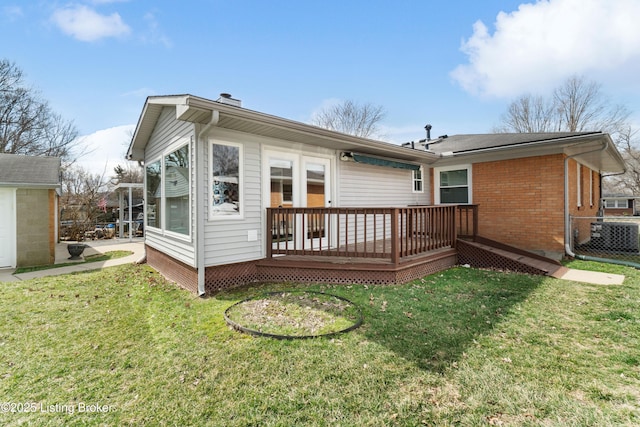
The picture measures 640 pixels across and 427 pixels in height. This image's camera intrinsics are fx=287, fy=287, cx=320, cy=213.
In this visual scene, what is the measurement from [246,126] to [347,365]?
3.96 m

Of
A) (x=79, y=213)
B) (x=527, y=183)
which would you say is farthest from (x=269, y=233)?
(x=79, y=213)

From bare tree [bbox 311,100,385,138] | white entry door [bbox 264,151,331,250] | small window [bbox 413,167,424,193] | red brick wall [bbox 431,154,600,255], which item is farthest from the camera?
bare tree [bbox 311,100,385,138]

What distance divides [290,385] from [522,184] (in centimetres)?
777

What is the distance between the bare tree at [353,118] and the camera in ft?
77.8

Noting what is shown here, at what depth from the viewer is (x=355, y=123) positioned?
23781mm

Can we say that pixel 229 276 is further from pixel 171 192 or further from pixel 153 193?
pixel 153 193

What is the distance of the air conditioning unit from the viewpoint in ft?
24.5

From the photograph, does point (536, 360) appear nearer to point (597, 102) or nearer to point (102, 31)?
point (102, 31)

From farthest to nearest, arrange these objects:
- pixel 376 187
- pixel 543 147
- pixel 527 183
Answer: pixel 376 187
pixel 527 183
pixel 543 147

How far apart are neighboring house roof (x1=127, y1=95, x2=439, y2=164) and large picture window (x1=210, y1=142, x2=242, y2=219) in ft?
1.32

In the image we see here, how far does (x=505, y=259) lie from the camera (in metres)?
6.19

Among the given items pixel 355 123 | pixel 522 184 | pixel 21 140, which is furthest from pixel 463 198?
pixel 21 140

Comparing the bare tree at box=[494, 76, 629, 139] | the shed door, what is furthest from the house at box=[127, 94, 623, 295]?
the bare tree at box=[494, 76, 629, 139]

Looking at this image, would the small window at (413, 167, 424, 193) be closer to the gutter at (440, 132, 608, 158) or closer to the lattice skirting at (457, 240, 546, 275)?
the gutter at (440, 132, 608, 158)
